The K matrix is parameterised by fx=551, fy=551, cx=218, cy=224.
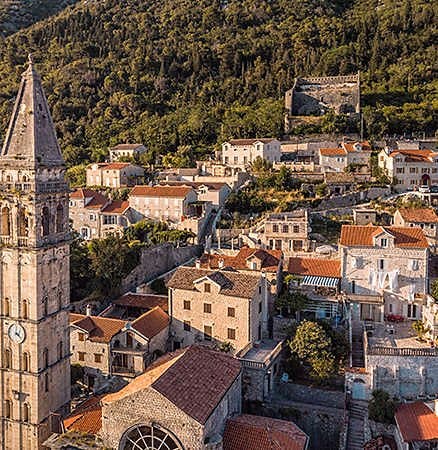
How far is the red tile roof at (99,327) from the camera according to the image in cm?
3438

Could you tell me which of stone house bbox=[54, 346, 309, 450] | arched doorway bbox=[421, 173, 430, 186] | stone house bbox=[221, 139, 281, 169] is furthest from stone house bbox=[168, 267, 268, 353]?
stone house bbox=[221, 139, 281, 169]

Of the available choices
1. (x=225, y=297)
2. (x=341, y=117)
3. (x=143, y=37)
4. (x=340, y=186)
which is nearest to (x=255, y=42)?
(x=143, y=37)

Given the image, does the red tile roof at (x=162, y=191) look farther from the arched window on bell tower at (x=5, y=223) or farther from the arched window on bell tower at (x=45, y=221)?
the arched window on bell tower at (x=5, y=223)

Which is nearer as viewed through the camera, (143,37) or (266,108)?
(266,108)

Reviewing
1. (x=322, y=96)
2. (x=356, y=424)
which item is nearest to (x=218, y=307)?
(x=356, y=424)

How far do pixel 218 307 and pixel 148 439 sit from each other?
12.1m

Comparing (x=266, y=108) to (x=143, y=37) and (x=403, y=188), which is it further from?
(x=143, y=37)

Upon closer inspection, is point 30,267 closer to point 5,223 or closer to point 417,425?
point 5,223

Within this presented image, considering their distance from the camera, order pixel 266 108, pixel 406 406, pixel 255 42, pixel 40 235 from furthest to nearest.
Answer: pixel 255 42
pixel 266 108
pixel 406 406
pixel 40 235

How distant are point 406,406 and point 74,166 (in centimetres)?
6813

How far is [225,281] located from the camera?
3456 cm

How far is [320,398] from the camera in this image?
1231 inches

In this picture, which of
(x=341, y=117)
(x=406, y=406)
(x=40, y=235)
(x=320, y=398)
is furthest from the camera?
(x=341, y=117)

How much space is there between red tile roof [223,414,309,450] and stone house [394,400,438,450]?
17.1ft
